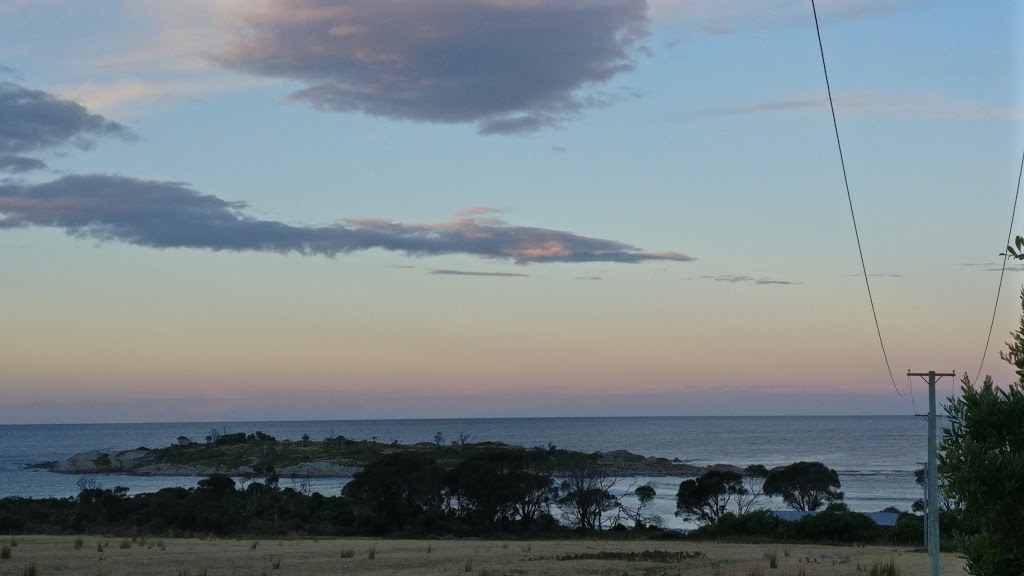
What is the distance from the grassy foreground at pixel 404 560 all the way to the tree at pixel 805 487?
40556 mm

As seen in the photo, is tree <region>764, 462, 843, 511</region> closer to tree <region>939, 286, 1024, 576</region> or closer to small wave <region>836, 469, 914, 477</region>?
small wave <region>836, 469, 914, 477</region>

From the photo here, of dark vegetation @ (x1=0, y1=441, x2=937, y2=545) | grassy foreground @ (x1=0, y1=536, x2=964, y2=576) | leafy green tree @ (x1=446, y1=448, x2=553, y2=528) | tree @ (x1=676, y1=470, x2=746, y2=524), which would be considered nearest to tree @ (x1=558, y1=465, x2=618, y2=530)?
dark vegetation @ (x1=0, y1=441, x2=937, y2=545)

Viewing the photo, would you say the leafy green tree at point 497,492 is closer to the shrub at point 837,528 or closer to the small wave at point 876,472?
the shrub at point 837,528

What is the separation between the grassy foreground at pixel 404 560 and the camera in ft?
92.6

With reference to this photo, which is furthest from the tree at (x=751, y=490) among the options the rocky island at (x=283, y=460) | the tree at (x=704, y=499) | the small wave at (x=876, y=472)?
the rocky island at (x=283, y=460)

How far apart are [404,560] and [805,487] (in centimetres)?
5509

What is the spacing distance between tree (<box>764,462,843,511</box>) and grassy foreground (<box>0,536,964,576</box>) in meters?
40.6

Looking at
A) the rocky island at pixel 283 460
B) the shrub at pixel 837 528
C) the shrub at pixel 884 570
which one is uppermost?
the shrub at pixel 884 570

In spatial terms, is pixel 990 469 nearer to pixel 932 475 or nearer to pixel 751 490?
pixel 932 475

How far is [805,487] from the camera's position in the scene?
265 ft

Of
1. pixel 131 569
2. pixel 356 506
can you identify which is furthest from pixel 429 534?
pixel 131 569

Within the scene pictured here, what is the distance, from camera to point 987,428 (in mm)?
9086

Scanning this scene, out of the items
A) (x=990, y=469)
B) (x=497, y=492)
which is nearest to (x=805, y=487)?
(x=497, y=492)

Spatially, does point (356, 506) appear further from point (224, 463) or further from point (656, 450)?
point (656, 450)
